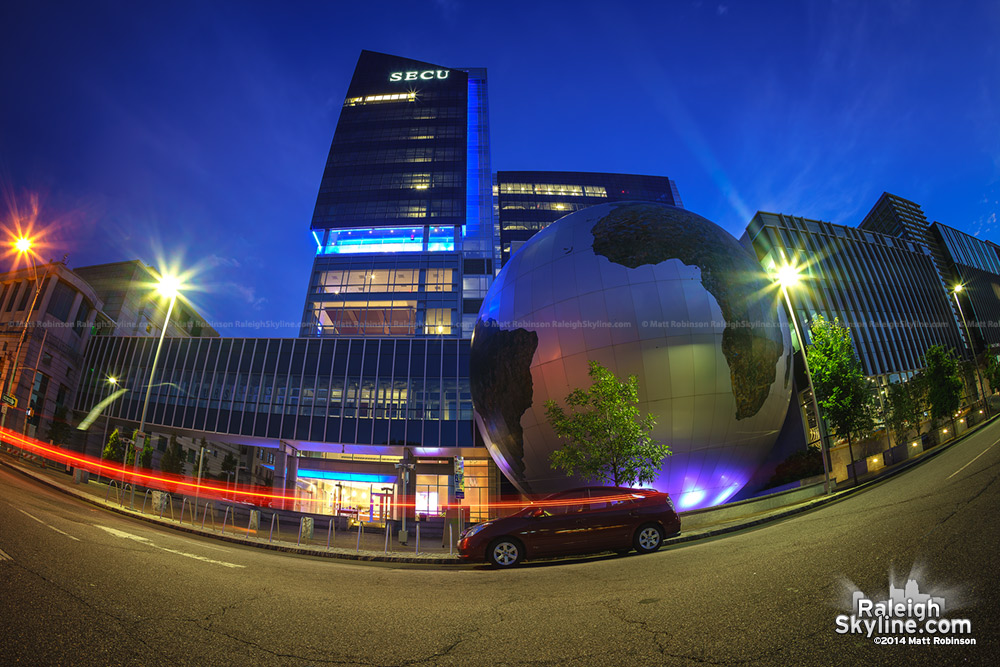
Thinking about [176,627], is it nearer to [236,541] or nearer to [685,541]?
[685,541]

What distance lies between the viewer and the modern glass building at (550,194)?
87.1 m

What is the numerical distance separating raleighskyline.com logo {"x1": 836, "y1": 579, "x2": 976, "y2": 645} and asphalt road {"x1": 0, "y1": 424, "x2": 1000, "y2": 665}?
0.30 feet

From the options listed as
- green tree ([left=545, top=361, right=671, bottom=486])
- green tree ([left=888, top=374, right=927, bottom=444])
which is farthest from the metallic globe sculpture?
green tree ([left=888, top=374, right=927, bottom=444])

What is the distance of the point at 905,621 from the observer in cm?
300

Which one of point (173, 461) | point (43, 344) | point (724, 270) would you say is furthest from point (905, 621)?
point (43, 344)

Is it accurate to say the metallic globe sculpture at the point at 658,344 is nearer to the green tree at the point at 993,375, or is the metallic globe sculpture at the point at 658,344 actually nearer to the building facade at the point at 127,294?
the green tree at the point at 993,375

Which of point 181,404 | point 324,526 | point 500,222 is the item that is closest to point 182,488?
point 181,404

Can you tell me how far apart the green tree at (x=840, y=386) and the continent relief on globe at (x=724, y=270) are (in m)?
8.15

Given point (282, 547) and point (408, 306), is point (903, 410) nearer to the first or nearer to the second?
point (282, 547)

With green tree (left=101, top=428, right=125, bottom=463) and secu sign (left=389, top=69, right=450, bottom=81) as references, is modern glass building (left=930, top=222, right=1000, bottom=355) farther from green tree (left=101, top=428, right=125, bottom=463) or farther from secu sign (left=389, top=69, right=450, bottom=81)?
green tree (left=101, top=428, right=125, bottom=463)

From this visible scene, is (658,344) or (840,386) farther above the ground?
(658,344)

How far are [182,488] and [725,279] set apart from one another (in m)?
38.1

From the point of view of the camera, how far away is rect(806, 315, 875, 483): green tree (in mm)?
20938

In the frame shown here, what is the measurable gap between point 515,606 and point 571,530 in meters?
5.04
